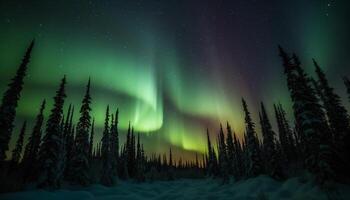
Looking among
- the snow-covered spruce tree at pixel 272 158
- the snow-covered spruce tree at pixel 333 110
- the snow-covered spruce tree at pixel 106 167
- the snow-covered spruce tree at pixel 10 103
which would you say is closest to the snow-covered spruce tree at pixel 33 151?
the snow-covered spruce tree at pixel 10 103

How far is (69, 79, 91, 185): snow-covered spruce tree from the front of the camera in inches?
1188

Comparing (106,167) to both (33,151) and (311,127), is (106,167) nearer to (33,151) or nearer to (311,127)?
(33,151)

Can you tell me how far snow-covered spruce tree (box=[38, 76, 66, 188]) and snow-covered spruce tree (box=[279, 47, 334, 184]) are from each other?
28.7 meters

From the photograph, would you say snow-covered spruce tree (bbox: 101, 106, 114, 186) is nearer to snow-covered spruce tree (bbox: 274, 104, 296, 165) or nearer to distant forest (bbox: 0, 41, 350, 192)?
distant forest (bbox: 0, 41, 350, 192)

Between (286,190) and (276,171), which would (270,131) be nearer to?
(276,171)

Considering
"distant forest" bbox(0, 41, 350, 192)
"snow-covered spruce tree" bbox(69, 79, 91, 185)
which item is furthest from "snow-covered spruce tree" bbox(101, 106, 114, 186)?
"snow-covered spruce tree" bbox(69, 79, 91, 185)

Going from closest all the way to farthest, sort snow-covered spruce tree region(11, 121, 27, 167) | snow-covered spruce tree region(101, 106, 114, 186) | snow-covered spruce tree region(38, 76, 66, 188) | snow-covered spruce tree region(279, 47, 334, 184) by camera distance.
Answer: snow-covered spruce tree region(279, 47, 334, 184)
snow-covered spruce tree region(38, 76, 66, 188)
snow-covered spruce tree region(101, 106, 114, 186)
snow-covered spruce tree region(11, 121, 27, 167)

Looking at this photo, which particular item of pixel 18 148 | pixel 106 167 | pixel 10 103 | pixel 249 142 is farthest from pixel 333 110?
pixel 18 148

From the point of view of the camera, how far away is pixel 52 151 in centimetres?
2644

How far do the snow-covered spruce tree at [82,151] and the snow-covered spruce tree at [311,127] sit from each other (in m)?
29.1

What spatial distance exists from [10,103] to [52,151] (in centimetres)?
854

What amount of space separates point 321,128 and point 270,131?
19.2 m

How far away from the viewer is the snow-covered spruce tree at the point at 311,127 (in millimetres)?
17594

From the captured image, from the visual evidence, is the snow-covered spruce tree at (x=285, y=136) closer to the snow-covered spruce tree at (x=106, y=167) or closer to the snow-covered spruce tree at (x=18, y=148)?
the snow-covered spruce tree at (x=106, y=167)
